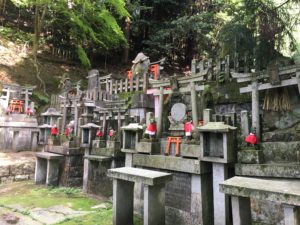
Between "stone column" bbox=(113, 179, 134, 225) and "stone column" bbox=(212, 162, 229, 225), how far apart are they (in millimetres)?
1844

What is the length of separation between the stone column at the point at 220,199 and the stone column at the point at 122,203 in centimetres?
184

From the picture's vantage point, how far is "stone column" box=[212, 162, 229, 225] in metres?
4.83

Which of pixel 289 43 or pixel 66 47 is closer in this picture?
pixel 289 43

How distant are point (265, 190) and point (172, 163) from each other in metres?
2.67

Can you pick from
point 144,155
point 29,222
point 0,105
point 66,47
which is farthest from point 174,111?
point 66,47

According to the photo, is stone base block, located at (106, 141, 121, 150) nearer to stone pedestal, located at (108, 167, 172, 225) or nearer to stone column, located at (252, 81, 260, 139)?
stone pedestal, located at (108, 167, 172, 225)

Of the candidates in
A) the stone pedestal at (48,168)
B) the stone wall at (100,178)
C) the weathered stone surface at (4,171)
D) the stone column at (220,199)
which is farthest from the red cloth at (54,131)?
the stone column at (220,199)

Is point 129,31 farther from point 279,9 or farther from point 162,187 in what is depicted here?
point 162,187

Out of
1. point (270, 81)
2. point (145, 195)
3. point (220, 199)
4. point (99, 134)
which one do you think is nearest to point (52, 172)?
point (99, 134)

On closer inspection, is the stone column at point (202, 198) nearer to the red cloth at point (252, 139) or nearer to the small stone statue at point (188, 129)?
the small stone statue at point (188, 129)

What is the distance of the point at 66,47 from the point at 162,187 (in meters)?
18.0

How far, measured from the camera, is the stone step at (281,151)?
446 cm

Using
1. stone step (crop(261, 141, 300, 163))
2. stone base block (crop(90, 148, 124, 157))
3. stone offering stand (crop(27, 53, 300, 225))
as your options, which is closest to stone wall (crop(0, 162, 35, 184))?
stone offering stand (crop(27, 53, 300, 225))

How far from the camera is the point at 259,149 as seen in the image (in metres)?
4.82
